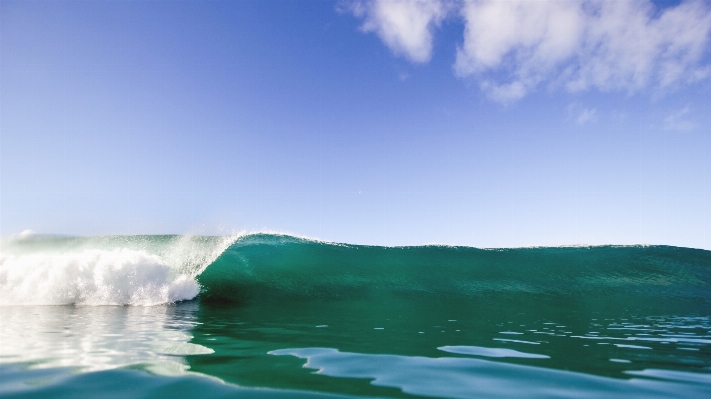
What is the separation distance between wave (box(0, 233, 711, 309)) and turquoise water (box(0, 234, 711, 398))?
0.17 ft

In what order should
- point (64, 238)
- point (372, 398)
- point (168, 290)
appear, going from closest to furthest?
1. point (372, 398)
2. point (168, 290)
3. point (64, 238)

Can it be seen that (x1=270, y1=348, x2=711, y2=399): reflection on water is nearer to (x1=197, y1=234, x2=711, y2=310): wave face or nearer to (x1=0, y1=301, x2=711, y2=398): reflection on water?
(x1=0, y1=301, x2=711, y2=398): reflection on water

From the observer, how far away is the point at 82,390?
164cm

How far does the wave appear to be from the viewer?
8.41 meters

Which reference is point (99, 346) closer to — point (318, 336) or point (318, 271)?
point (318, 336)

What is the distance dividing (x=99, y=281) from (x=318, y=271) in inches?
201

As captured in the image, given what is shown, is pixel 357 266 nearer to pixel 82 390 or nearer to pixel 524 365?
pixel 524 365

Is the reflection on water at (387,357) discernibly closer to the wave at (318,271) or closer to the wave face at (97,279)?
the wave face at (97,279)

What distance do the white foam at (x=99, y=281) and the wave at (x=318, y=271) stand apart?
0.02 metres

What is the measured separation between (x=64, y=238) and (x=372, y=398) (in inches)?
583

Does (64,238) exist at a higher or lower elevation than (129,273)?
higher

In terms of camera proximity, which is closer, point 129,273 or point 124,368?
point 124,368

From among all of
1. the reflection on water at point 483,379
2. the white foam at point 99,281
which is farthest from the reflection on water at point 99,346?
the white foam at point 99,281

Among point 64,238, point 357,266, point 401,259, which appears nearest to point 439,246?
point 401,259
